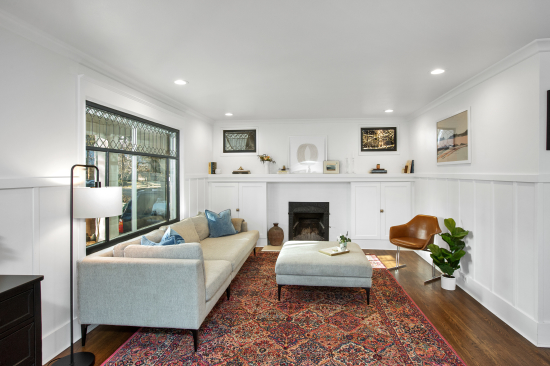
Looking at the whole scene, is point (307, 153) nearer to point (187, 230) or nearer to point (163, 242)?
point (187, 230)

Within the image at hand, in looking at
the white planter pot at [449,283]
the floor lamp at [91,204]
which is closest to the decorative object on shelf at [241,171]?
the floor lamp at [91,204]

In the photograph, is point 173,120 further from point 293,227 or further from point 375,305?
point 375,305

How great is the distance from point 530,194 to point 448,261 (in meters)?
1.34

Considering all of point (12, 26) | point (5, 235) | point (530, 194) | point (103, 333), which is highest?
point (12, 26)

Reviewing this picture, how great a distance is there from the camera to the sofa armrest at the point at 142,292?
2.29m

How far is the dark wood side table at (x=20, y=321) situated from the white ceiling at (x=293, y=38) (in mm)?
1710

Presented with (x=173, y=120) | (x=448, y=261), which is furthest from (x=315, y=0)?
(x=448, y=261)

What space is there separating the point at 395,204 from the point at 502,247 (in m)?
2.54

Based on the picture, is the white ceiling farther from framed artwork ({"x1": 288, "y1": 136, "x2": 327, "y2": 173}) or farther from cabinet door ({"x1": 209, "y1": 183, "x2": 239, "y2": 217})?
cabinet door ({"x1": 209, "y1": 183, "x2": 239, "y2": 217})

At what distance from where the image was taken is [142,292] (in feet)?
7.61

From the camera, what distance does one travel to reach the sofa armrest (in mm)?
2287

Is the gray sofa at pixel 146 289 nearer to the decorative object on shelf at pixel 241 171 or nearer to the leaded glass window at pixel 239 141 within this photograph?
the decorative object on shelf at pixel 241 171

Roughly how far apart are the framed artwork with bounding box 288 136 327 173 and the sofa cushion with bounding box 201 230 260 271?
5.92ft

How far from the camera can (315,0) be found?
1.75m
